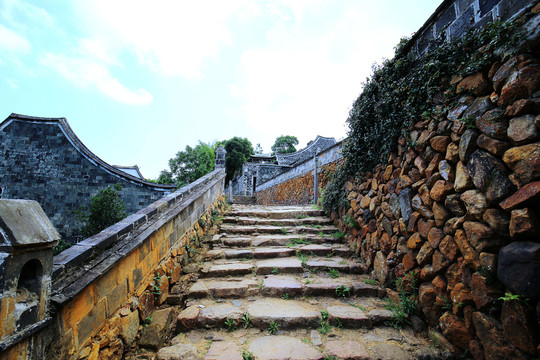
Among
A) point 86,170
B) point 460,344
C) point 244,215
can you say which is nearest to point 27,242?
point 460,344

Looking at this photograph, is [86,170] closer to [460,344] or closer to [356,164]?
[356,164]

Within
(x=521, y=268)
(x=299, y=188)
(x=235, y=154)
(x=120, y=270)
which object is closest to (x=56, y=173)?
(x=299, y=188)

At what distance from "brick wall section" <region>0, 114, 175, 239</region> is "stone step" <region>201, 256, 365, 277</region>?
5.76 meters

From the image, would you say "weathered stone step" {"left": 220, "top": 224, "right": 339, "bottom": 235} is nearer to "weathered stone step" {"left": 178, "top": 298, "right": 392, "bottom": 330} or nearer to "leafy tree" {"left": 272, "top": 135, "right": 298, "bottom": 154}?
"weathered stone step" {"left": 178, "top": 298, "right": 392, "bottom": 330}

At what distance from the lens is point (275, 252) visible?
3.97 m

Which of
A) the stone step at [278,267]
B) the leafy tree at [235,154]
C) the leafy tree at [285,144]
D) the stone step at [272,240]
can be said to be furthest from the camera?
the leafy tree at [285,144]

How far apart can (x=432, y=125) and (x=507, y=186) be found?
985mm

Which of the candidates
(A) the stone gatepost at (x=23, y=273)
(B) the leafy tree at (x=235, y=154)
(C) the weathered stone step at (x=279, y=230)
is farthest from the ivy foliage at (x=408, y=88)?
(B) the leafy tree at (x=235, y=154)

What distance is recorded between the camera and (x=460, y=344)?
6.68 feet

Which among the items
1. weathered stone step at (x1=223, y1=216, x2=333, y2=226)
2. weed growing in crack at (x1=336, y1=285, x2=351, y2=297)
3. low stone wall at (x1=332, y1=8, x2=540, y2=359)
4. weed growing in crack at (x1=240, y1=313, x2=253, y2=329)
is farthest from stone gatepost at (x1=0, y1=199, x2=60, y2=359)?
weathered stone step at (x1=223, y1=216, x2=333, y2=226)

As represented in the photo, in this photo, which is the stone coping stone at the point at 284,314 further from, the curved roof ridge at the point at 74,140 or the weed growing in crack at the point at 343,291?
the curved roof ridge at the point at 74,140

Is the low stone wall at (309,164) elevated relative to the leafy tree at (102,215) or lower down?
elevated

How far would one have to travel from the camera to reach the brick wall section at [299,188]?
281 inches

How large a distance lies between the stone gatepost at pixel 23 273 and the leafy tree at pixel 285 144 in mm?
39864
